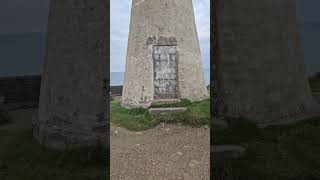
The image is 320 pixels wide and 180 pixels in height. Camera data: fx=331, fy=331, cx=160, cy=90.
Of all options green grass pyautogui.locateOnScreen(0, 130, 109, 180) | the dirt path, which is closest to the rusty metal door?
the dirt path

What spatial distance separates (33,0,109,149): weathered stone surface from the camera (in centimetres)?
548

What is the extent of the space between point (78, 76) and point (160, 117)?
5.83 meters

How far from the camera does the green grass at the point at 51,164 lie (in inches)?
188

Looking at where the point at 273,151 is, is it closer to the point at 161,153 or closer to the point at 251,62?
the point at 251,62

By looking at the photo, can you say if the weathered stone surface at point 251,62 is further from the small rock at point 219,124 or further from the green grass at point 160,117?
the green grass at point 160,117

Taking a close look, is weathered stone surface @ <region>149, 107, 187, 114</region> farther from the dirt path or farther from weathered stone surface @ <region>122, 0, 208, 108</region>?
the dirt path

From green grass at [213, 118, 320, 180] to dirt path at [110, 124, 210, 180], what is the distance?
103cm

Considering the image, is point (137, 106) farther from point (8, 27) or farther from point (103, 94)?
point (103, 94)

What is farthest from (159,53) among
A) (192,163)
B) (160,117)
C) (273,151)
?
(273,151)

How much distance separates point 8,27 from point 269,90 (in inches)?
377

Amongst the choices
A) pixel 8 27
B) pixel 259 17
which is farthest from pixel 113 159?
pixel 8 27

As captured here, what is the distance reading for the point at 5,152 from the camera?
240 inches

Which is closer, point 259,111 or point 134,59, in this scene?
point 259,111

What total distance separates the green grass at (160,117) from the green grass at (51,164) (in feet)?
15.5
